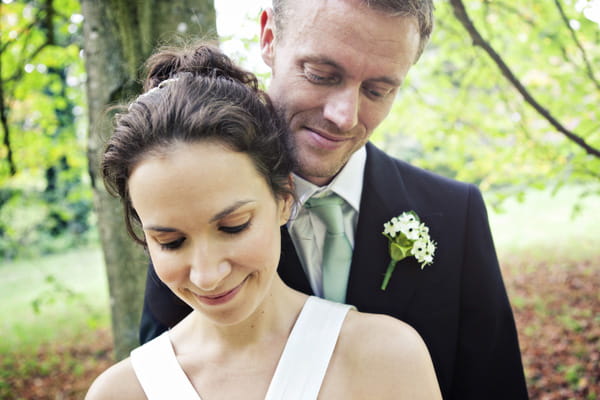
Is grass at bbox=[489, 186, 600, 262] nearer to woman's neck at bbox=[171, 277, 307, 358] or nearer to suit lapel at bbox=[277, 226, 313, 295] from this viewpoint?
suit lapel at bbox=[277, 226, 313, 295]

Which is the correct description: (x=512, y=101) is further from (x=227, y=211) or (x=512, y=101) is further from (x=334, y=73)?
(x=227, y=211)

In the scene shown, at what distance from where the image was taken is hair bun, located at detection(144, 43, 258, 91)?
1.83 m

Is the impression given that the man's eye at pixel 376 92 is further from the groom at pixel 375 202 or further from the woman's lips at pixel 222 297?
the woman's lips at pixel 222 297

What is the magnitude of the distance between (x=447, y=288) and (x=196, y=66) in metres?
1.46

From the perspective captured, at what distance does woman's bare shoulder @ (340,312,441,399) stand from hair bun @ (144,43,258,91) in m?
1.06

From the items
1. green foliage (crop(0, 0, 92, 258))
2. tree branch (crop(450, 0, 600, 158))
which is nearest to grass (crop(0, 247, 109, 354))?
green foliage (crop(0, 0, 92, 258))

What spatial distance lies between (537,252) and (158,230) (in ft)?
36.5

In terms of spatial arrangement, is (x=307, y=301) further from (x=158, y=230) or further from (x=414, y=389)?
(x=158, y=230)

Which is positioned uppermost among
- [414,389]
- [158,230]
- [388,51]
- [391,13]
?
[391,13]

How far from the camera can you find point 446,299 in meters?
2.12

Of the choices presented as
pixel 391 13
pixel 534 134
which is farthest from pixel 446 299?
pixel 534 134

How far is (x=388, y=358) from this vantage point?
1.68 meters

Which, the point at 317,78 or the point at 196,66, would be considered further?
the point at 317,78

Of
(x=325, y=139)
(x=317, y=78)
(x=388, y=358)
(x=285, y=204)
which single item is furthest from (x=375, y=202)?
(x=388, y=358)
